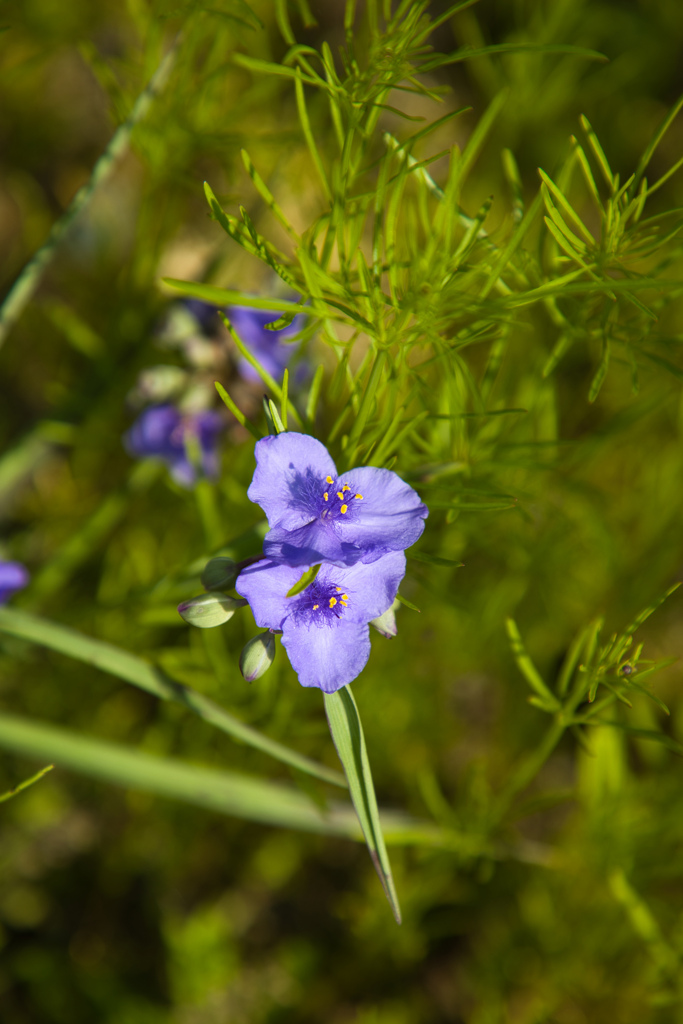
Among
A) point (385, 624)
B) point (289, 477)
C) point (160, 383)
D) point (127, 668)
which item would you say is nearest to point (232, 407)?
point (289, 477)

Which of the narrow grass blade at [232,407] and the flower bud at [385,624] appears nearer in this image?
the narrow grass blade at [232,407]

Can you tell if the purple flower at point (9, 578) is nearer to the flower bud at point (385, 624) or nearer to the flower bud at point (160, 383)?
the flower bud at point (160, 383)

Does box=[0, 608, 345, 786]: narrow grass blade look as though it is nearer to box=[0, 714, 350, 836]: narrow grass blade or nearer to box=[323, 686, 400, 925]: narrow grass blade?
box=[323, 686, 400, 925]: narrow grass blade

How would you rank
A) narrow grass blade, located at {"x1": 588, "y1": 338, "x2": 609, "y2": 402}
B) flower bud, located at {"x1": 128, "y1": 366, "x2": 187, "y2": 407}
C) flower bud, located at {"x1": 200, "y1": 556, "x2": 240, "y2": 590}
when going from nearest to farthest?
flower bud, located at {"x1": 200, "y1": 556, "x2": 240, "y2": 590}, narrow grass blade, located at {"x1": 588, "y1": 338, "x2": 609, "y2": 402}, flower bud, located at {"x1": 128, "y1": 366, "x2": 187, "y2": 407}

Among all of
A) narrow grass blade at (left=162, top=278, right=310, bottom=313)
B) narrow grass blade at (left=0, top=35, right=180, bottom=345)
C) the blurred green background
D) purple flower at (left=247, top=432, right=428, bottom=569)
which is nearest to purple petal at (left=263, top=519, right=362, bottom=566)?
purple flower at (left=247, top=432, right=428, bottom=569)

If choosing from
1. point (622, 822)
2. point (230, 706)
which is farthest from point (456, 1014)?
point (230, 706)

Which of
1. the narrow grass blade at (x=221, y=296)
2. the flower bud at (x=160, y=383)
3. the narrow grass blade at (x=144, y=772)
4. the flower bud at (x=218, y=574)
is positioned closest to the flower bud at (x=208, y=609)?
the flower bud at (x=218, y=574)

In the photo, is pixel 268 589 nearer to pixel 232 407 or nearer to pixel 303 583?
pixel 303 583
